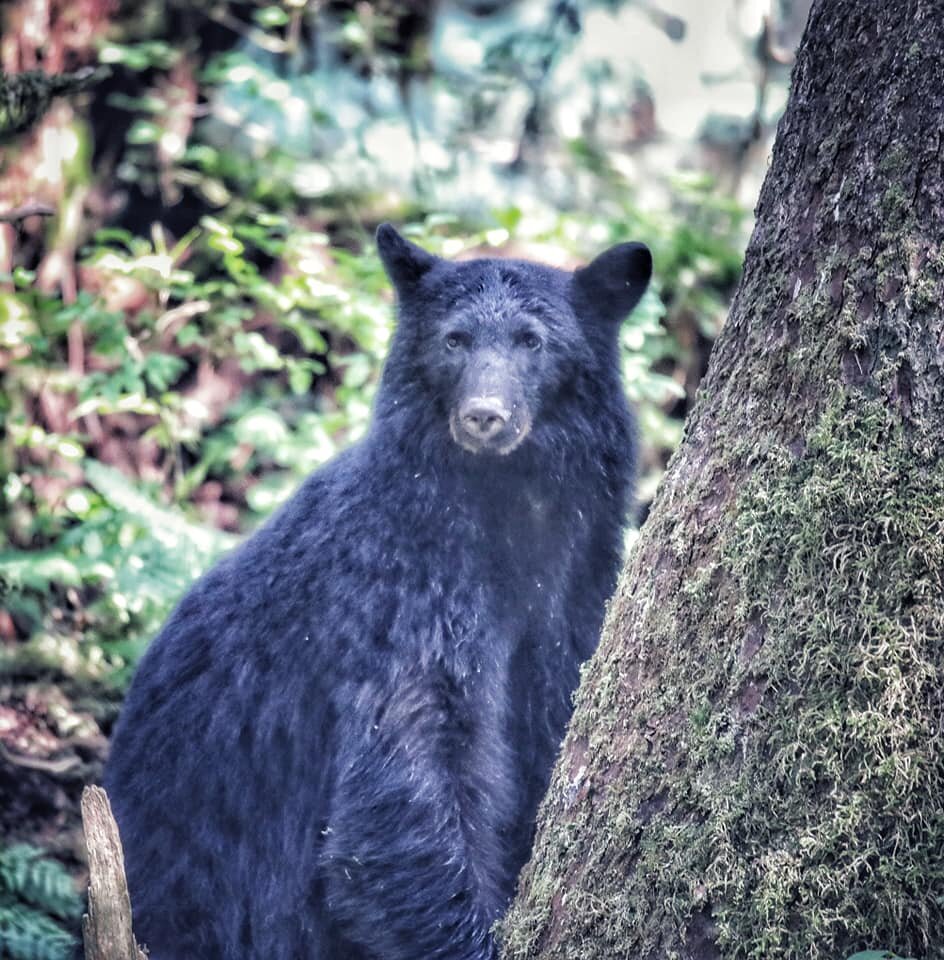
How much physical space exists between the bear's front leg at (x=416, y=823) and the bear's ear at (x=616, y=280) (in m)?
1.63

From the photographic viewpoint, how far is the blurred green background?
602 centimetres

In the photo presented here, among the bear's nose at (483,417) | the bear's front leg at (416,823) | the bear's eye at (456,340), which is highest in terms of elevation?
the bear's eye at (456,340)

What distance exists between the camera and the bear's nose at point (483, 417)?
13.0ft

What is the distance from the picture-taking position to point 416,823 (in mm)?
3682

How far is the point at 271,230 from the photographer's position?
7641mm

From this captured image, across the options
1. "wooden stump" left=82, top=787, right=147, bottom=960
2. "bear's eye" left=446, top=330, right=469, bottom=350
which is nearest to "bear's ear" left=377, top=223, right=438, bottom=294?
"bear's eye" left=446, top=330, right=469, bottom=350

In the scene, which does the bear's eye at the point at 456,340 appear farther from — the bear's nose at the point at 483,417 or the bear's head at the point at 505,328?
the bear's nose at the point at 483,417

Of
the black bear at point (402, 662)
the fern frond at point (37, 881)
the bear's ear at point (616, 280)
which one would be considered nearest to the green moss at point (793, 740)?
the black bear at point (402, 662)

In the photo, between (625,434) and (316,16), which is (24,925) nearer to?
(625,434)

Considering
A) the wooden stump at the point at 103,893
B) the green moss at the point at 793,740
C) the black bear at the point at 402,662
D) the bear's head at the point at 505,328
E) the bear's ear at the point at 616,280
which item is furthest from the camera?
the bear's ear at the point at 616,280

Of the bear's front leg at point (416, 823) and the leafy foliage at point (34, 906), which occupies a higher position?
the bear's front leg at point (416, 823)

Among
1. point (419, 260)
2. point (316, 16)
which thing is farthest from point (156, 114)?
point (419, 260)

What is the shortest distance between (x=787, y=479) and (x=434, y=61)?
24.4 feet

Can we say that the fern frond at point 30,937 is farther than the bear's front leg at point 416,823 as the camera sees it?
Yes
